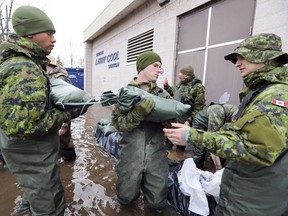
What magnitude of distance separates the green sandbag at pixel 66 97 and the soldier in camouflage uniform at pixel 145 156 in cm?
44

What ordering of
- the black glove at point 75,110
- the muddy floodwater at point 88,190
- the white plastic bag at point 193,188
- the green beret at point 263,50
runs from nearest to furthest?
the green beret at point 263,50 < the black glove at point 75,110 < the white plastic bag at point 193,188 < the muddy floodwater at point 88,190

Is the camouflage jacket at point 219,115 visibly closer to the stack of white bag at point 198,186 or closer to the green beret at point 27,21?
the stack of white bag at point 198,186

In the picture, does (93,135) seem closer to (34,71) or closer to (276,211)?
(34,71)

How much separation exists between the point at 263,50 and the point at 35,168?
1.86 m

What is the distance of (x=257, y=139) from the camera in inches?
42.9

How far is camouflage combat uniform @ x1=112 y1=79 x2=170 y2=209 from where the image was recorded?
2020 millimetres

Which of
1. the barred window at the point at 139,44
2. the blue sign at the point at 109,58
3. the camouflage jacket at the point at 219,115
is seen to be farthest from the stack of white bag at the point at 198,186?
the blue sign at the point at 109,58

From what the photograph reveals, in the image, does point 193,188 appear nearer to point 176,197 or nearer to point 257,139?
point 176,197

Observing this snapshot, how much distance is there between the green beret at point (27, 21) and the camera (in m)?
1.53

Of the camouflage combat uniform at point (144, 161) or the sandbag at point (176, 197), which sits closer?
the camouflage combat uniform at point (144, 161)

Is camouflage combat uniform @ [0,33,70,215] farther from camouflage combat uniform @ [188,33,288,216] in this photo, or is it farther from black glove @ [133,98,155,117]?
camouflage combat uniform @ [188,33,288,216]

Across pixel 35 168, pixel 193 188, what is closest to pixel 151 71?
pixel 193 188

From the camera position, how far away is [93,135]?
17.2ft

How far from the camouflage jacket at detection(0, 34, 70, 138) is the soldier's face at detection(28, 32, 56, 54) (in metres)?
0.11
